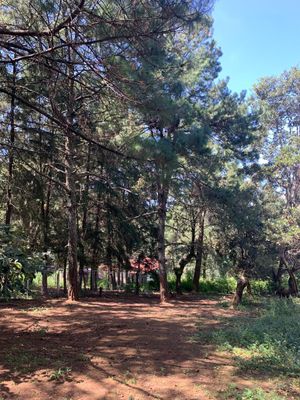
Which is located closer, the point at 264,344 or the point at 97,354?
the point at 97,354

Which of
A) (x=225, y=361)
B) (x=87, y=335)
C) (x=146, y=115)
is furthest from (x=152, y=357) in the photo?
(x=146, y=115)

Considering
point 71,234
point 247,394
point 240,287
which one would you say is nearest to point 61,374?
point 247,394

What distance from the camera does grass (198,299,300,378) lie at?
469 cm

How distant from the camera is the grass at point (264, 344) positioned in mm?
4691

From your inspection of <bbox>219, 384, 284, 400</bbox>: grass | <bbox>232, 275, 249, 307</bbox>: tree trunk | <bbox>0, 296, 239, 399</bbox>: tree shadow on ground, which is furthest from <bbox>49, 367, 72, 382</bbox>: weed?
<bbox>232, 275, 249, 307</bbox>: tree trunk

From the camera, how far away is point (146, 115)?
6.70m

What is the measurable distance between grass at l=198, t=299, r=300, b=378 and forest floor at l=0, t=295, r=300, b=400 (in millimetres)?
238

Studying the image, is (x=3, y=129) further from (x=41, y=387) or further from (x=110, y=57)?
(x=41, y=387)

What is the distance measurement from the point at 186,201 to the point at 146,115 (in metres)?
6.56

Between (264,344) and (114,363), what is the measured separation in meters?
2.38

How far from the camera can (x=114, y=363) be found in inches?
187

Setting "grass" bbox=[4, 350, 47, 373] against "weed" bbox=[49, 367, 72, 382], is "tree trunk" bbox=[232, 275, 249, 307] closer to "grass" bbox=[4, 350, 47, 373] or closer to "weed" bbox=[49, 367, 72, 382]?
"grass" bbox=[4, 350, 47, 373]

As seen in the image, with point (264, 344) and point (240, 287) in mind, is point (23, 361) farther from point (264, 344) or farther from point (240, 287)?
point (240, 287)

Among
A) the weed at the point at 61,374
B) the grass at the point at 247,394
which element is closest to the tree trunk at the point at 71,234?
the weed at the point at 61,374
